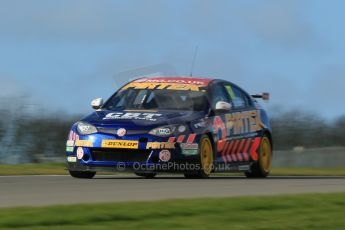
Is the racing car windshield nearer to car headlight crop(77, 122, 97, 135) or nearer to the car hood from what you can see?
the car hood

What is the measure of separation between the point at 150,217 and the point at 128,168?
5038 millimetres

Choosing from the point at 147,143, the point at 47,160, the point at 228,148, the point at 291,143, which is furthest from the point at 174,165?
the point at 291,143

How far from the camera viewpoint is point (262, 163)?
1551cm

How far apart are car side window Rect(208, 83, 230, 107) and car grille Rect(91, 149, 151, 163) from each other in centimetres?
172

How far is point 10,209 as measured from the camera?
813cm

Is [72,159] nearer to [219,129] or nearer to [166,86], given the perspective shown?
[166,86]

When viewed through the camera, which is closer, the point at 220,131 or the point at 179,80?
the point at 220,131

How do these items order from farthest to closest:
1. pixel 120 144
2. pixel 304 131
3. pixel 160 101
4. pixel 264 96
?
pixel 304 131, pixel 264 96, pixel 160 101, pixel 120 144

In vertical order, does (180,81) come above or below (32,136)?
above

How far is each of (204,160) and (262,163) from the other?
7.53 ft

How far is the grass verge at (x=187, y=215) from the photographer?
745cm

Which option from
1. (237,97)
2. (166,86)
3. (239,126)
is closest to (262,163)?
(239,126)

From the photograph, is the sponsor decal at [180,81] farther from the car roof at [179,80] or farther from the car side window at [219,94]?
the car side window at [219,94]

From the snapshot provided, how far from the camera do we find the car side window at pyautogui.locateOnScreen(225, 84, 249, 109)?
15.1m
